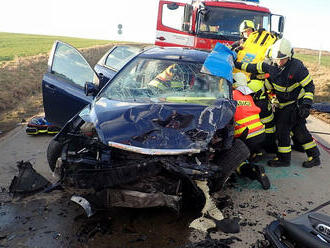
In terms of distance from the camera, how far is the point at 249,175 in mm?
4422

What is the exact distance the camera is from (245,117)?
4.18 metres

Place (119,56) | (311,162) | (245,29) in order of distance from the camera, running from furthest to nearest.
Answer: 1. (119,56)
2. (245,29)
3. (311,162)

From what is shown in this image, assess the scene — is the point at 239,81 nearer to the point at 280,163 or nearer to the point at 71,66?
the point at 280,163

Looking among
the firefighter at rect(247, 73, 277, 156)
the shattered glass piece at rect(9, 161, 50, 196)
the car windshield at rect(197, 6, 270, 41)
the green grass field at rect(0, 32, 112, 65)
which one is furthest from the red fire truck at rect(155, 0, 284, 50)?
the green grass field at rect(0, 32, 112, 65)

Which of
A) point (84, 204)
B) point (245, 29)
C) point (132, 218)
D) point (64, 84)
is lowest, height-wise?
point (132, 218)

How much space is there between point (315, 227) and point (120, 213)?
200cm

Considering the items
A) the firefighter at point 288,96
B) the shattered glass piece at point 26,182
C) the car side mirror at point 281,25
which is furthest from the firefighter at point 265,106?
the car side mirror at point 281,25

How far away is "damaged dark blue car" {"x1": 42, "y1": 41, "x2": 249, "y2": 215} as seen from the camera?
2973 mm

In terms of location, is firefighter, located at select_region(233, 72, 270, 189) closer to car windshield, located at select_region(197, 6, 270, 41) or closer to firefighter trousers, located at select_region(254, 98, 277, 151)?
firefighter trousers, located at select_region(254, 98, 277, 151)

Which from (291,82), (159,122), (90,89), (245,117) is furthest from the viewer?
(291,82)

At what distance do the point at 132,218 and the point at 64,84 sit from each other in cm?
247

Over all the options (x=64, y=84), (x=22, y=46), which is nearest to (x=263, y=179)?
(x=64, y=84)

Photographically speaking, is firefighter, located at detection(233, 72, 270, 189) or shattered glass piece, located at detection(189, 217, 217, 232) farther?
firefighter, located at detection(233, 72, 270, 189)

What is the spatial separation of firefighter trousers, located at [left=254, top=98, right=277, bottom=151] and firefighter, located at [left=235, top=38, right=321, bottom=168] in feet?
0.46
